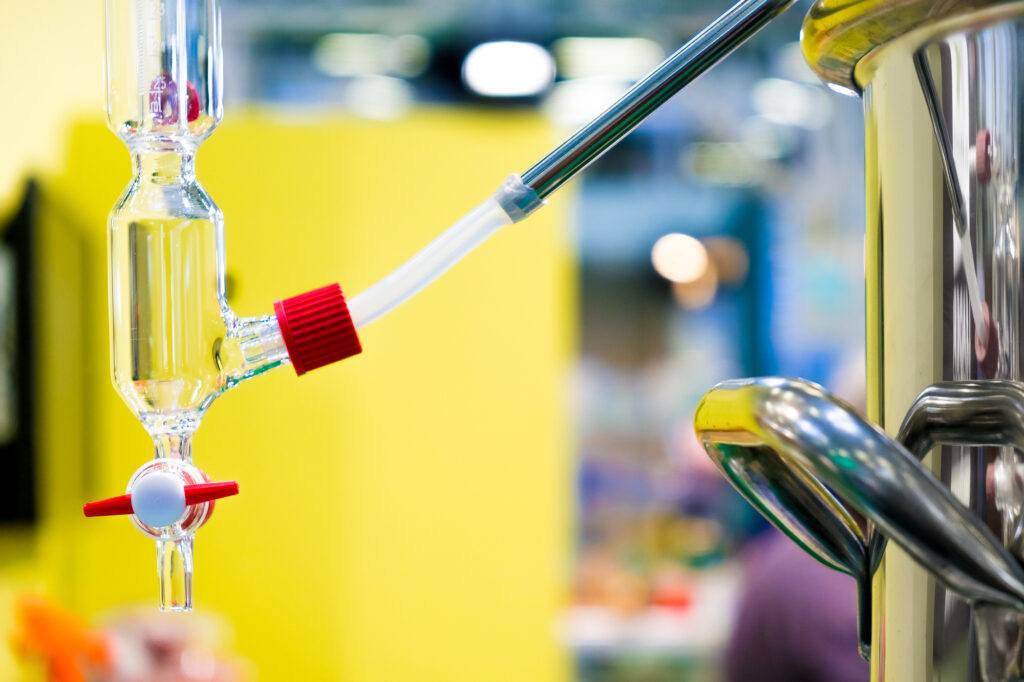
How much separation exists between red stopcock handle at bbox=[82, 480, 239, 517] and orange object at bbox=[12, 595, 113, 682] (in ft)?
4.45

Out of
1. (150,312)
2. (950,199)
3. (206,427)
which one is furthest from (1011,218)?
(206,427)

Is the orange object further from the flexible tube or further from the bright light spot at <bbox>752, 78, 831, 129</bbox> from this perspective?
the bright light spot at <bbox>752, 78, 831, 129</bbox>

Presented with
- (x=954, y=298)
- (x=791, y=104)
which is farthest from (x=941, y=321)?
(x=791, y=104)

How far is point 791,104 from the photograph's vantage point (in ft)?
11.3

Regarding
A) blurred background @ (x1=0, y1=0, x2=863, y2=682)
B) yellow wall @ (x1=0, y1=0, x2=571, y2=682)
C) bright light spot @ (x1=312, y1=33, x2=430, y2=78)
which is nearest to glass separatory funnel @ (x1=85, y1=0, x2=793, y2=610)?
blurred background @ (x1=0, y1=0, x2=863, y2=682)

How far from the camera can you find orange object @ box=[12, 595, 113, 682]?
150 cm

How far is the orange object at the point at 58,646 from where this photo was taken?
4.92 feet

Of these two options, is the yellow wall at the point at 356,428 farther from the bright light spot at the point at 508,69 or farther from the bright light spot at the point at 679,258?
the bright light spot at the point at 679,258

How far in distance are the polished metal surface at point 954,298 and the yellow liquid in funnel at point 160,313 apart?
0.17 metres

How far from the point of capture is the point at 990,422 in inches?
9.6

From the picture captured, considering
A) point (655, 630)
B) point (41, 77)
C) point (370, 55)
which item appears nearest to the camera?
point (41, 77)

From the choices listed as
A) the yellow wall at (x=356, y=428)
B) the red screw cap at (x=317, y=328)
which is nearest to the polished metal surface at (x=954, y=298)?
→ the red screw cap at (x=317, y=328)

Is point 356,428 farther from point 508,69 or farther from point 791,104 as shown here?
point 791,104

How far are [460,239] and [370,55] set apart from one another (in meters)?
2.98
